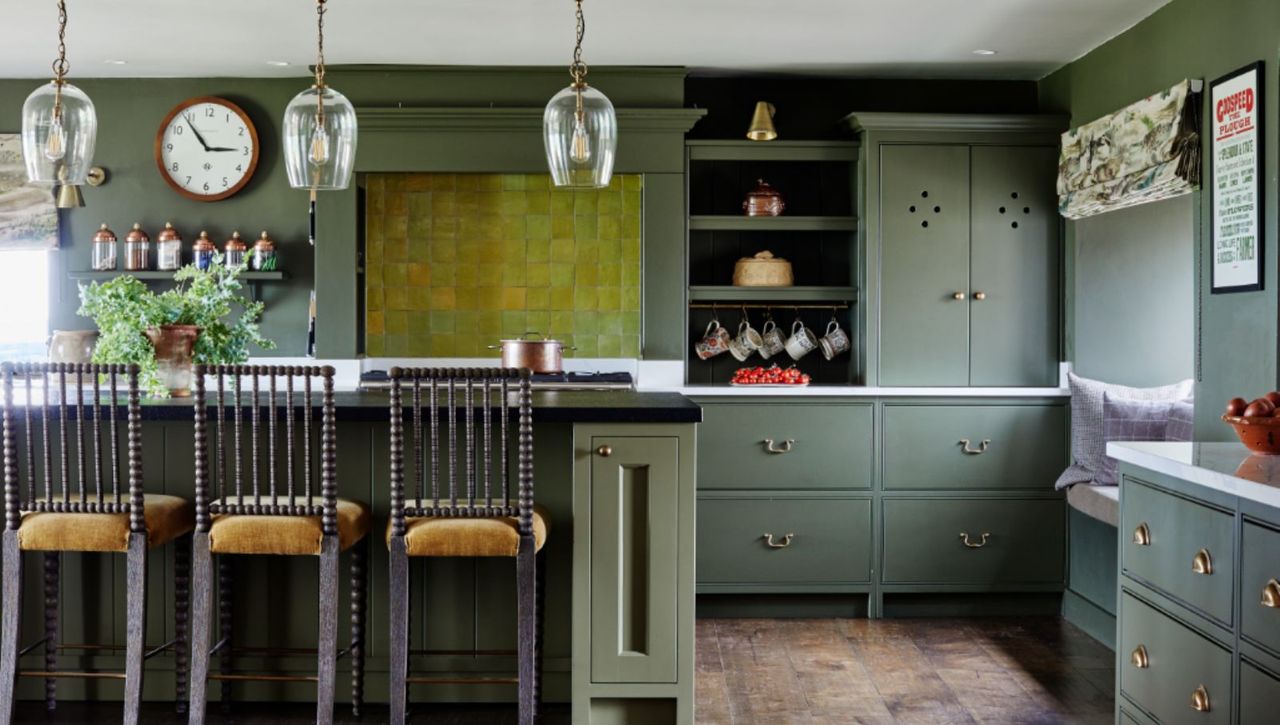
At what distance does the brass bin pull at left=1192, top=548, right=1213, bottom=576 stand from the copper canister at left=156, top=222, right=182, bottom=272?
14.7 ft

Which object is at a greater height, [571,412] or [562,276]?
[562,276]

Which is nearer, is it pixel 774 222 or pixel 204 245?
pixel 774 222

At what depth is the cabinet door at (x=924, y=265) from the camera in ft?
16.2

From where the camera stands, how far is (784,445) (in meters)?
4.81

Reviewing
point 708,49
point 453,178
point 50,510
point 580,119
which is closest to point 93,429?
point 50,510

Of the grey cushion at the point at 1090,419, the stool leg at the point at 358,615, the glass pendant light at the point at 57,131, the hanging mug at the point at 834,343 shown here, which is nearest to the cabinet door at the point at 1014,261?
the grey cushion at the point at 1090,419

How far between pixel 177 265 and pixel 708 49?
2670 mm

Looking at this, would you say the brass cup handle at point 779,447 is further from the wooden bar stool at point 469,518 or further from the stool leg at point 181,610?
the stool leg at point 181,610

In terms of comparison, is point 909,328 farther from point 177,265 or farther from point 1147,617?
point 177,265

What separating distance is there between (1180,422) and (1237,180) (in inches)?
41.0

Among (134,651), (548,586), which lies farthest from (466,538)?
(134,651)

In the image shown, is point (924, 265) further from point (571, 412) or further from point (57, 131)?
point (57, 131)

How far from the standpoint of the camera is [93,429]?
11.1 feet

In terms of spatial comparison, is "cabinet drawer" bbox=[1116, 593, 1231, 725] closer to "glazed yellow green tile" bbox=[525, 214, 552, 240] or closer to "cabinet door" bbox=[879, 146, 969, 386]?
"cabinet door" bbox=[879, 146, 969, 386]
